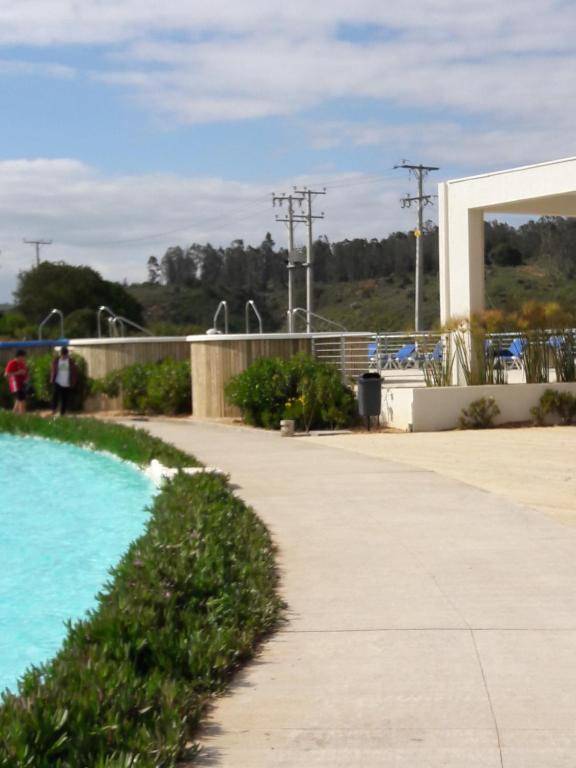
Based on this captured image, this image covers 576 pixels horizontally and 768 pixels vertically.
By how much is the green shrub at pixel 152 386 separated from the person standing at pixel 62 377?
3.48 ft

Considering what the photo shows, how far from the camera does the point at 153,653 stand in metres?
5.82

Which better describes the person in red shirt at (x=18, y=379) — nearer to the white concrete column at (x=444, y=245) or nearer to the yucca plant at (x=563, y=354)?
the white concrete column at (x=444, y=245)

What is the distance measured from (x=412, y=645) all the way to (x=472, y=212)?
629 inches

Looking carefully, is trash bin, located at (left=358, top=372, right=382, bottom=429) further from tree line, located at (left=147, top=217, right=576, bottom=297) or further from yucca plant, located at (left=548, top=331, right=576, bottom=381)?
tree line, located at (left=147, top=217, right=576, bottom=297)

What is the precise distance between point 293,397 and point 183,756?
15597mm

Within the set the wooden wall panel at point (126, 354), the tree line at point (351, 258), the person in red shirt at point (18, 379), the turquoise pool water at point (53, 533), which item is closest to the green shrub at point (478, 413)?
the turquoise pool water at point (53, 533)

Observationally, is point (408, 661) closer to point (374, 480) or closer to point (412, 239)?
point (374, 480)

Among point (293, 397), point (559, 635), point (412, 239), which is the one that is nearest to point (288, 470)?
point (293, 397)

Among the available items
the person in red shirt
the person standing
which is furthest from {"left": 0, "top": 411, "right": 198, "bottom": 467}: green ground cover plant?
the person in red shirt

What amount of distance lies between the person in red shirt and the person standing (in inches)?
37.7

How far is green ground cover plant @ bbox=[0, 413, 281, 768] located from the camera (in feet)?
14.8

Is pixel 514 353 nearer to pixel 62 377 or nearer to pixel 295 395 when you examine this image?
pixel 295 395

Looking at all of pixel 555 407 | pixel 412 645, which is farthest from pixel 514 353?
pixel 412 645

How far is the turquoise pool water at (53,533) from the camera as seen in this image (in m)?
9.52
